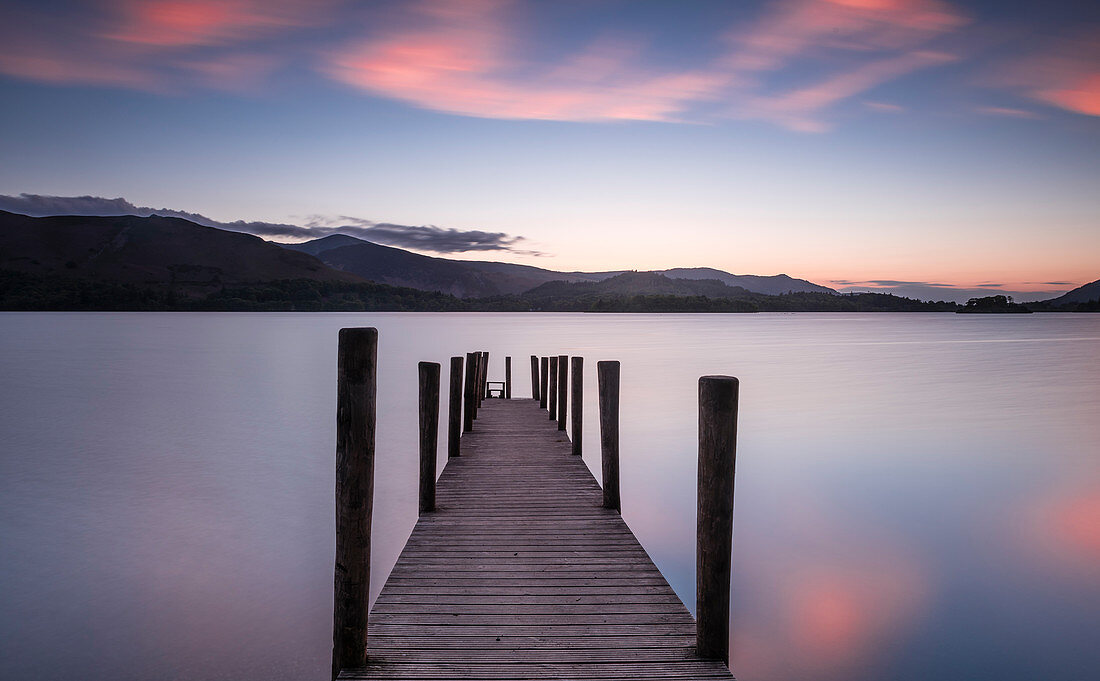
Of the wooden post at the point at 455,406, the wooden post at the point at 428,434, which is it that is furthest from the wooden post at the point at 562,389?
the wooden post at the point at 428,434

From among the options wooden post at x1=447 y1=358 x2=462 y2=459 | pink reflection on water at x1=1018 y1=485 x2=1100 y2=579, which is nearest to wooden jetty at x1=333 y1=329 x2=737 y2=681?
wooden post at x1=447 y1=358 x2=462 y2=459

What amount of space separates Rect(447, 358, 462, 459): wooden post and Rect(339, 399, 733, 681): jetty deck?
1860 millimetres

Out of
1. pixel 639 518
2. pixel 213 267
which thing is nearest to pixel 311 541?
pixel 639 518

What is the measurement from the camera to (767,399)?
2539cm

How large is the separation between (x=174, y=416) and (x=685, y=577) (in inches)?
721

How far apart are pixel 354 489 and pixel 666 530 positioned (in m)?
7.39

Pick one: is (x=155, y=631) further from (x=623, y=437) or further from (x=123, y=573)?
(x=623, y=437)

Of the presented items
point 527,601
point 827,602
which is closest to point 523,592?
point 527,601

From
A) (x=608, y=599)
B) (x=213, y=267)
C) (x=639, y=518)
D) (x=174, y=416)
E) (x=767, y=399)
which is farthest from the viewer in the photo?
(x=213, y=267)

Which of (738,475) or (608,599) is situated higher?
(608,599)

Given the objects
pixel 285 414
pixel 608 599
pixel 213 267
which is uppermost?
pixel 213 267

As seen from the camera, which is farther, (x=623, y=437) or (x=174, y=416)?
(x=174, y=416)

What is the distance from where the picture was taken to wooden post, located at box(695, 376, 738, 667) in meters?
3.67

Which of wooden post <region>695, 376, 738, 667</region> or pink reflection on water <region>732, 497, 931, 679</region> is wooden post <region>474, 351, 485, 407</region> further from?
wooden post <region>695, 376, 738, 667</region>
